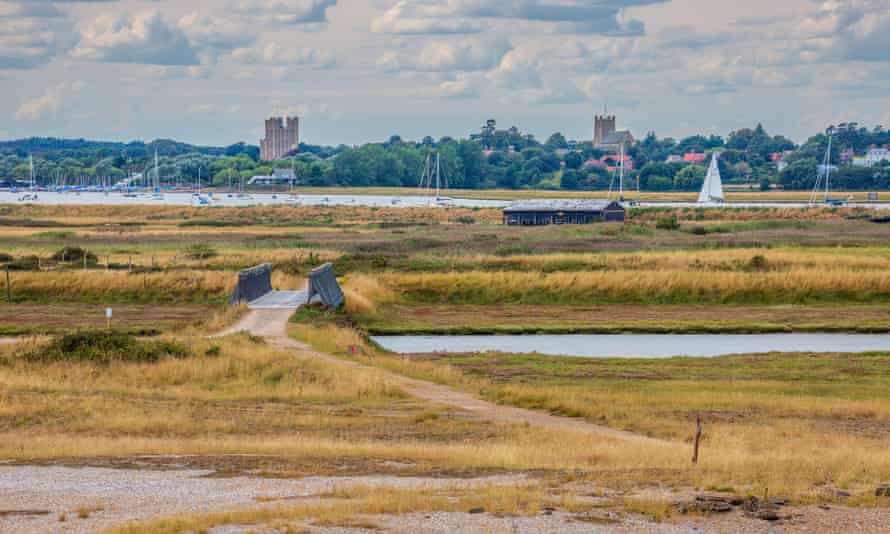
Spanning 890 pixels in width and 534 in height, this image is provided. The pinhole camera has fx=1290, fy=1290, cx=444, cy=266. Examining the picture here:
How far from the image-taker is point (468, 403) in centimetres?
2892

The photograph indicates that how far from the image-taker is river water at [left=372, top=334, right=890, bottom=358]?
41250mm

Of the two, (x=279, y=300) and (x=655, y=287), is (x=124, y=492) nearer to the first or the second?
(x=279, y=300)

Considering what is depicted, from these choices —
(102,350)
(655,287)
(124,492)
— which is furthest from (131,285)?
(124,492)

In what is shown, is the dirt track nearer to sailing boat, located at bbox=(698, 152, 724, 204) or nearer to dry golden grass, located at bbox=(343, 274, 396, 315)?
dry golden grass, located at bbox=(343, 274, 396, 315)

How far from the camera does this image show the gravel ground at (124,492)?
15958mm

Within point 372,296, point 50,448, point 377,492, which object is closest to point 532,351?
point 372,296

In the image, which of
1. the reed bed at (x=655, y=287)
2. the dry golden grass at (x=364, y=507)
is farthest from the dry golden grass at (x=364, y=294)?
the dry golden grass at (x=364, y=507)

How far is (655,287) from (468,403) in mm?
29372

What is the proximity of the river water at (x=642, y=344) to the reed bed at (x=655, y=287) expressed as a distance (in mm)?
10112

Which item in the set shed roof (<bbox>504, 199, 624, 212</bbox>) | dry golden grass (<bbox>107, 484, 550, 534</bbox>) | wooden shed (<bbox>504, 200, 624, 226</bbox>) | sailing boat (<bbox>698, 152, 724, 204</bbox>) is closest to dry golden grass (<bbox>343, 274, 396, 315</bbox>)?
dry golden grass (<bbox>107, 484, 550, 534</bbox>)

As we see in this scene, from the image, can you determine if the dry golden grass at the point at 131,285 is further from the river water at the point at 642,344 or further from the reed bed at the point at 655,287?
the river water at the point at 642,344

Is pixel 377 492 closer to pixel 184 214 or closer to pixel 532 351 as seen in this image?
pixel 532 351

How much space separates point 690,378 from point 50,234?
72950 millimetres

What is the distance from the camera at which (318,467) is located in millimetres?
19875
